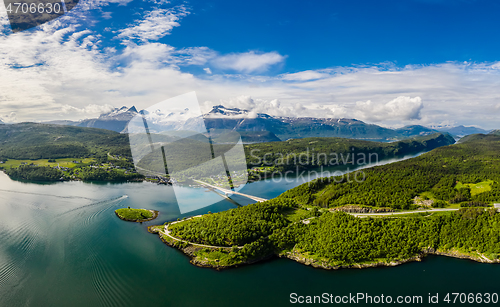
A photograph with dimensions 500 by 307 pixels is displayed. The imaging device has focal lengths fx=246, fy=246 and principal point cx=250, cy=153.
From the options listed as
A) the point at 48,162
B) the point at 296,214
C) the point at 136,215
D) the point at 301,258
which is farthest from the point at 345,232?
the point at 48,162

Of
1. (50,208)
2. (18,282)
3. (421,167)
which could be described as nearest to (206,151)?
(50,208)

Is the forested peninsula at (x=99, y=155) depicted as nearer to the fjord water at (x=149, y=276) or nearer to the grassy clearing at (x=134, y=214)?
the grassy clearing at (x=134, y=214)

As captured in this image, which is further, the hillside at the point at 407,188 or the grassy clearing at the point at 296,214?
the hillside at the point at 407,188

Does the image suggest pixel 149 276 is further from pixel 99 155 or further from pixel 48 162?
pixel 99 155

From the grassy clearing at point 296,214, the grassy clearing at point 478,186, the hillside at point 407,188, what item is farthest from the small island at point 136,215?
the grassy clearing at point 478,186

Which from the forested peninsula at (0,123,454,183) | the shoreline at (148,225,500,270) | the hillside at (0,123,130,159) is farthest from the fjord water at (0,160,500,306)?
the hillside at (0,123,130,159)

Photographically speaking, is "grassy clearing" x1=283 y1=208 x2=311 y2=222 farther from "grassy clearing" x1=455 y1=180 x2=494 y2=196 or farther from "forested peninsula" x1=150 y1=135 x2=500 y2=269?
"grassy clearing" x1=455 y1=180 x2=494 y2=196

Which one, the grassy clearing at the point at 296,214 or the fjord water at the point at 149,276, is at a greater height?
the grassy clearing at the point at 296,214

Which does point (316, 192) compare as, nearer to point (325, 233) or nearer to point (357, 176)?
point (357, 176)
